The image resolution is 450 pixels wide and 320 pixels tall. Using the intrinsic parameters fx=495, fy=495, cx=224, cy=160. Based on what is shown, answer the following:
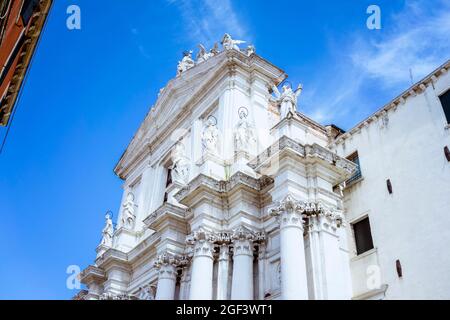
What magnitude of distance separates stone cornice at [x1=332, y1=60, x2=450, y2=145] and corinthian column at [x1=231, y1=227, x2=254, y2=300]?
17.0 ft

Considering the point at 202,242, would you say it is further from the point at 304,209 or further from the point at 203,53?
the point at 203,53

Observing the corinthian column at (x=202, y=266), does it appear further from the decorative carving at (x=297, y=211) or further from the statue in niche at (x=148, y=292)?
the statue in niche at (x=148, y=292)

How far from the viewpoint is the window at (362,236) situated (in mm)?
14008

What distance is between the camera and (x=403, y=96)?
49.8 feet

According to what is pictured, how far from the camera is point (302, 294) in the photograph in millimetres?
11492

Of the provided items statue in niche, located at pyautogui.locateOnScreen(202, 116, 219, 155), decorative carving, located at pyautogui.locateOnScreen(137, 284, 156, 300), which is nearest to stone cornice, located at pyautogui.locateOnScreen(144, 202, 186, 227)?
statue in niche, located at pyautogui.locateOnScreen(202, 116, 219, 155)

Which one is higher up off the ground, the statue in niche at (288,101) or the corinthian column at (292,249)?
the statue in niche at (288,101)

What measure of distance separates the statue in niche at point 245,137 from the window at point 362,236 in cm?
438

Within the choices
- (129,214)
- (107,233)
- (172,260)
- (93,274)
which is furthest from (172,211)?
(107,233)

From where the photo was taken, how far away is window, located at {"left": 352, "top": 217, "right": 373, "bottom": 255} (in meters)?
14.0

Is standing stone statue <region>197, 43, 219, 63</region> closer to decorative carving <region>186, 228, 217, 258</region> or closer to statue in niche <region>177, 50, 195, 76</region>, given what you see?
statue in niche <region>177, 50, 195, 76</region>

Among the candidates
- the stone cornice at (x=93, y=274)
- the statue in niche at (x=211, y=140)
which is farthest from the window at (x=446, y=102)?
the stone cornice at (x=93, y=274)
